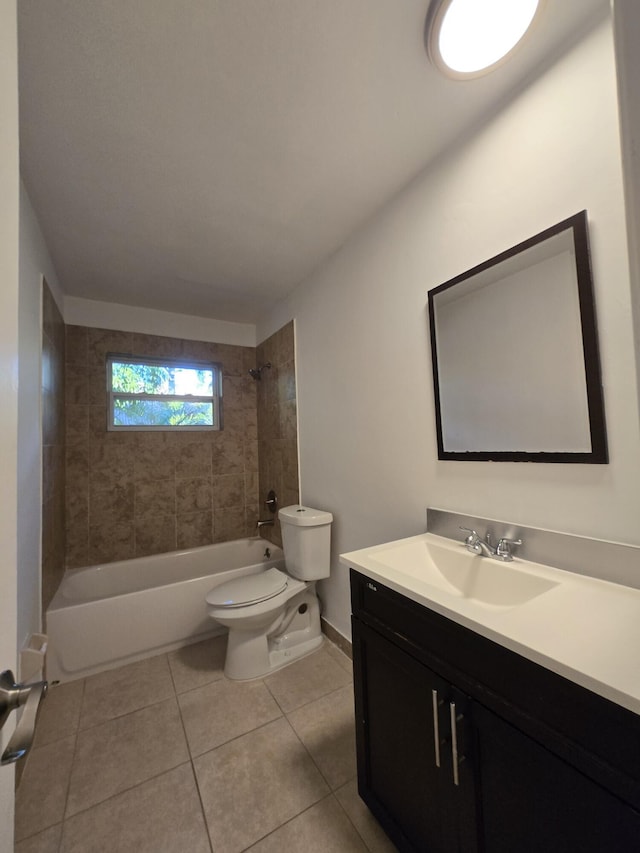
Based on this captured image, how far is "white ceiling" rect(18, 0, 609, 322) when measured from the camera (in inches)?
36.0

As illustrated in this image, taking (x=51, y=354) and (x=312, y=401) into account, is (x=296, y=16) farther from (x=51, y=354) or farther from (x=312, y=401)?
(x=51, y=354)

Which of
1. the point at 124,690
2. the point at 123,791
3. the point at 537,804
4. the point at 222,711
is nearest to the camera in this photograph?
the point at 537,804

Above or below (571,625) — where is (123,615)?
below

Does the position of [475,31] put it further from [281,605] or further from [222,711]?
[222,711]

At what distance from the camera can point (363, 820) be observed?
43.4 inches

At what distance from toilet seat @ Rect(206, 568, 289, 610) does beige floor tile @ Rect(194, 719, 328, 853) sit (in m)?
0.54

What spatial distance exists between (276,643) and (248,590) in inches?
15.2

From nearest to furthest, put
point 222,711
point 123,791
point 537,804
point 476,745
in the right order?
point 537,804 < point 476,745 < point 123,791 < point 222,711

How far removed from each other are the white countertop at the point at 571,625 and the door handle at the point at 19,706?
30.5 inches

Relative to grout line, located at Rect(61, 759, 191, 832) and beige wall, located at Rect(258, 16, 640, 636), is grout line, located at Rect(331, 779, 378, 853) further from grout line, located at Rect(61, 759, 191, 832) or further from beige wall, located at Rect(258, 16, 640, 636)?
beige wall, located at Rect(258, 16, 640, 636)

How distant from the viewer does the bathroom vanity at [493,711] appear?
0.57 m

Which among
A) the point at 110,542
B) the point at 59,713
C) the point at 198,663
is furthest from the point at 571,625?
the point at 110,542

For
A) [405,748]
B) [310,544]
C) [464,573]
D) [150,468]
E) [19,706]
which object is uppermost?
[150,468]

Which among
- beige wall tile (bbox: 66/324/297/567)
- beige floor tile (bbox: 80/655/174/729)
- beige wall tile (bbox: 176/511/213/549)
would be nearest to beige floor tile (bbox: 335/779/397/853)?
beige floor tile (bbox: 80/655/174/729)
